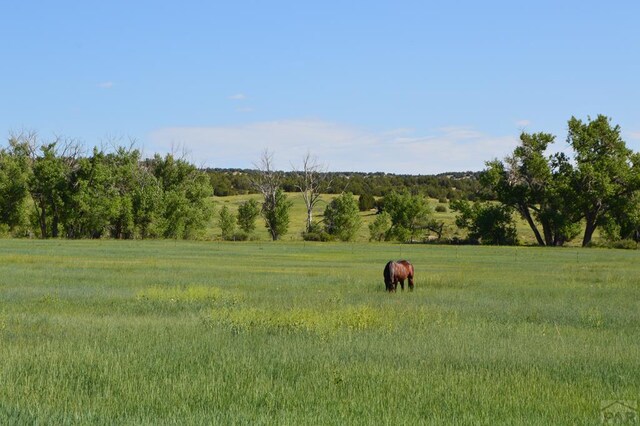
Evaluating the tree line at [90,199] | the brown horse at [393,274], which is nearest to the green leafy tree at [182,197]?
the tree line at [90,199]

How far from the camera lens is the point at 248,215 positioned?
324ft

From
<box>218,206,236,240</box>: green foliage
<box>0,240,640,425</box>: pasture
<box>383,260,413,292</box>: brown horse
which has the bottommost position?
<box>0,240,640,425</box>: pasture

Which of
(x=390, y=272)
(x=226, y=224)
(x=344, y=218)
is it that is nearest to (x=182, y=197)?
(x=226, y=224)

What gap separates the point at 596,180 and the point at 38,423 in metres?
77.4

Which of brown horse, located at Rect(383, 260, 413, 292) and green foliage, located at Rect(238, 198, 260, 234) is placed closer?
brown horse, located at Rect(383, 260, 413, 292)

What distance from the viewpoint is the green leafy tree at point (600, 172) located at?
260 feet

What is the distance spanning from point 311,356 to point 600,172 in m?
72.6

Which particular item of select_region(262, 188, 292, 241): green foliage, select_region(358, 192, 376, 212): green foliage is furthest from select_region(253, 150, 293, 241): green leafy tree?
select_region(358, 192, 376, 212): green foliage

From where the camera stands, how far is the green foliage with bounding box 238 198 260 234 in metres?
98.2

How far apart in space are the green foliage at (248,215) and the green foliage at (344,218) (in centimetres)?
1006

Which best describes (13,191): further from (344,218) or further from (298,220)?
(298,220)

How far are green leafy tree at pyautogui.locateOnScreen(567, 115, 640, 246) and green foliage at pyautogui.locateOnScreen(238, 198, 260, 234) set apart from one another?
39521mm

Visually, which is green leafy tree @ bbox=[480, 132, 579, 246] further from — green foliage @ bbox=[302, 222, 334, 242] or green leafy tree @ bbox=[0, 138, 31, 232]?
green leafy tree @ bbox=[0, 138, 31, 232]

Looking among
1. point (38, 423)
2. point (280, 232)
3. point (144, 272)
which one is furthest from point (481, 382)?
point (280, 232)
